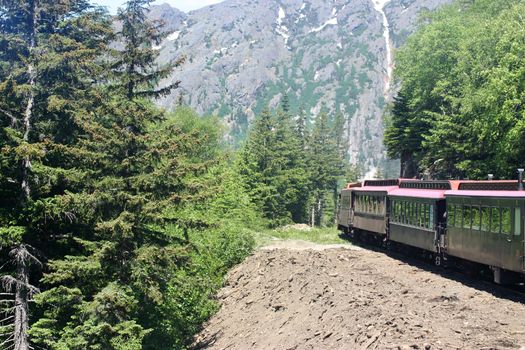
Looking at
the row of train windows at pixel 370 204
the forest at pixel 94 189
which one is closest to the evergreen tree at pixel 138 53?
the forest at pixel 94 189

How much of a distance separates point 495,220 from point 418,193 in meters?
7.86

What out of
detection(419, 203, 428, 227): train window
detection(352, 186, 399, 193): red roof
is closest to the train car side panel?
detection(419, 203, 428, 227): train window

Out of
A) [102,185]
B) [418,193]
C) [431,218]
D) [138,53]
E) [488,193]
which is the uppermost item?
[138,53]

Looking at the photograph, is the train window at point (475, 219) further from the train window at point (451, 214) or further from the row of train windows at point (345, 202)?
the row of train windows at point (345, 202)

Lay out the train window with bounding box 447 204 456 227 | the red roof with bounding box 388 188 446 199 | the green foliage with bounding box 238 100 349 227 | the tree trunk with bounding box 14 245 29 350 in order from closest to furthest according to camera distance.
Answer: the tree trunk with bounding box 14 245 29 350
the train window with bounding box 447 204 456 227
the red roof with bounding box 388 188 446 199
the green foliage with bounding box 238 100 349 227

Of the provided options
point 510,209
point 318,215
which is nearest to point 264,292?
point 510,209

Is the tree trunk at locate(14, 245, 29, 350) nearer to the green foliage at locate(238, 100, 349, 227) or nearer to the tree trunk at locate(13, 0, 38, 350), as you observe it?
the tree trunk at locate(13, 0, 38, 350)

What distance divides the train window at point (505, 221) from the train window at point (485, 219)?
3.04ft

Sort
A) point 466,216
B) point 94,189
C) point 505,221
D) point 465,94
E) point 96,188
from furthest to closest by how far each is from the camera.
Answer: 1. point 465,94
2. point 466,216
3. point 94,189
4. point 96,188
5. point 505,221

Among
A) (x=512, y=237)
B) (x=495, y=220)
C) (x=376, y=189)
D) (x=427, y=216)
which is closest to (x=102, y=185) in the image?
(x=495, y=220)

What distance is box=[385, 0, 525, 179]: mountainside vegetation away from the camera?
113 feet

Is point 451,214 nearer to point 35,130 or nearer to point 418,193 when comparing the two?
point 418,193

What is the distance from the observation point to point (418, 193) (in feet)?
84.3

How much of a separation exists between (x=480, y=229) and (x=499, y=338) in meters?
8.31
